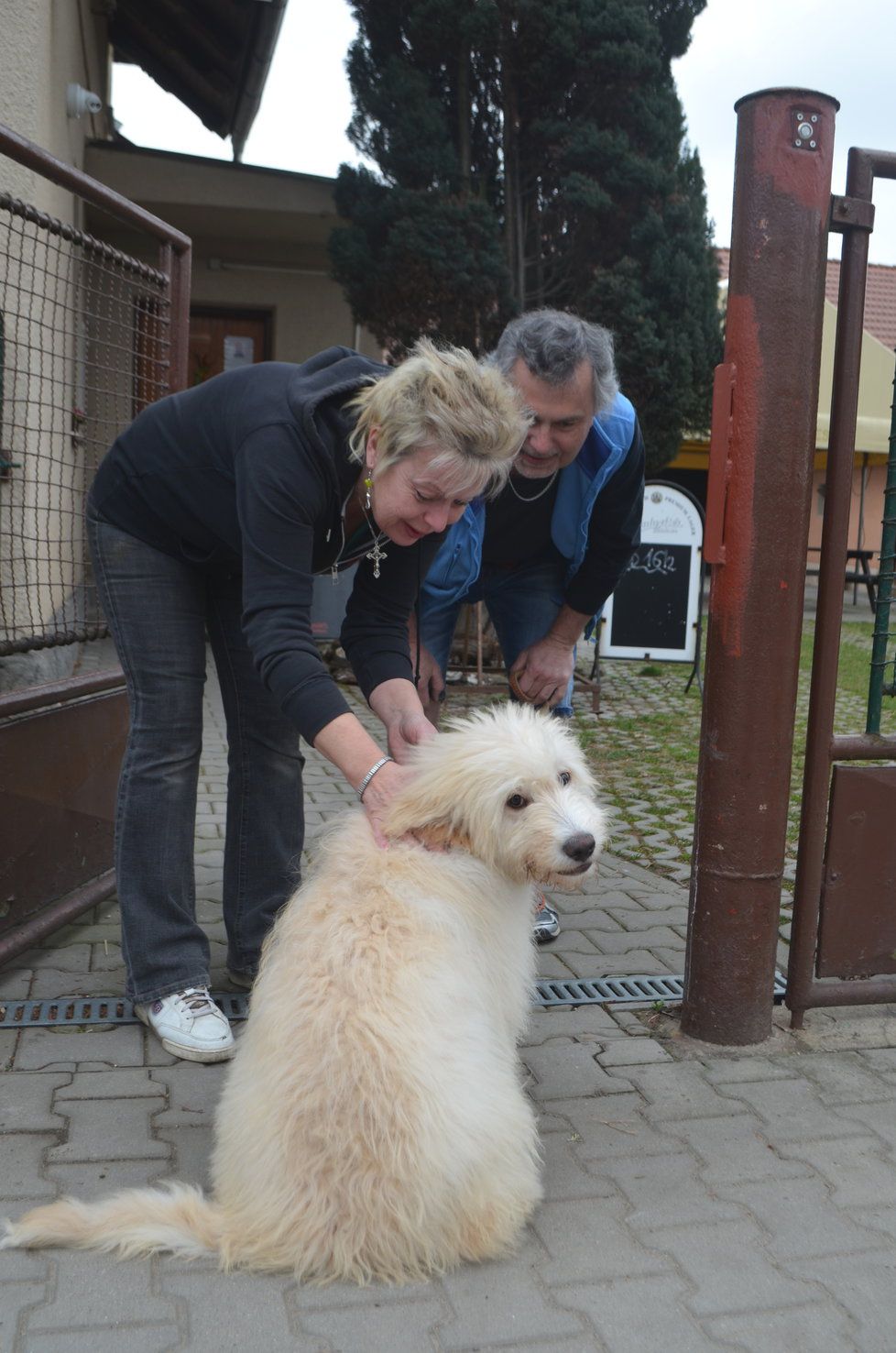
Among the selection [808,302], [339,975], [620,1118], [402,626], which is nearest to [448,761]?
[339,975]

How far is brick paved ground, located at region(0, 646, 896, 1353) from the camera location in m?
2.14

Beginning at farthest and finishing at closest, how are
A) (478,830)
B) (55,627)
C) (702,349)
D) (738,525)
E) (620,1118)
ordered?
(702,349) < (55,627) < (738,525) < (620,1118) < (478,830)

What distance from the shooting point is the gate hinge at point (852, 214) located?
3.18m

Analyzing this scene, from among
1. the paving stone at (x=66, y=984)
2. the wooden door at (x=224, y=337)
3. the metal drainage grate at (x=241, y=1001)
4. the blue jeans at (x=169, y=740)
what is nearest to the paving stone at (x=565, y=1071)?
the metal drainage grate at (x=241, y=1001)

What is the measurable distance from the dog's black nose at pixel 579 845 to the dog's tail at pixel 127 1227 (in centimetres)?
100

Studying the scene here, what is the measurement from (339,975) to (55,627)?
2260mm

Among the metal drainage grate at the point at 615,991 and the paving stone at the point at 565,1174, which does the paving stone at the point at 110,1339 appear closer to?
the paving stone at the point at 565,1174

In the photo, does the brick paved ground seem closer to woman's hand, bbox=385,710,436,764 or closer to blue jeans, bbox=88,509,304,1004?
blue jeans, bbox=88,509,304,1004

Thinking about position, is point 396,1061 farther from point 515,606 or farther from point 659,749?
point 659,749

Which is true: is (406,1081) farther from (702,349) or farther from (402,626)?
(702,349)

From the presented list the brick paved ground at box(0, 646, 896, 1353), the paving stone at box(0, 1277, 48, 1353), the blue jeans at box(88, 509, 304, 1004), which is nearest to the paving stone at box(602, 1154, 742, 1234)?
the brick paved ground at box(0, 646, 896, 1353)

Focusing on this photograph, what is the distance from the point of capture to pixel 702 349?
10.8m

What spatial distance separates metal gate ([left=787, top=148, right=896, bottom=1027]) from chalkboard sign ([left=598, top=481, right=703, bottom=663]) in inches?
267

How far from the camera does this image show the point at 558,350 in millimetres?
3188
